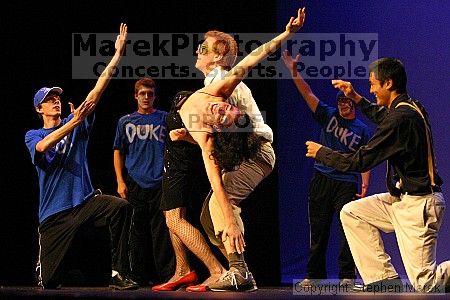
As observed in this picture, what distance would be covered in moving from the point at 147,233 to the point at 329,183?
135 centimetres

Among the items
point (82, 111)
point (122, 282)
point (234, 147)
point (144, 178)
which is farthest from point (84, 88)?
point (234, 147)

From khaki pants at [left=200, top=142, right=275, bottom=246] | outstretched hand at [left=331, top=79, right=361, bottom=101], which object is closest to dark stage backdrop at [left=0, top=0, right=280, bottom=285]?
khaki pants at [left=200, top=142, right=275, bottom=246]

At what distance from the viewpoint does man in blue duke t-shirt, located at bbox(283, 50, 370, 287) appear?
5.06 meters

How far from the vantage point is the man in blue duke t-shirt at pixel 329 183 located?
16.6 feet

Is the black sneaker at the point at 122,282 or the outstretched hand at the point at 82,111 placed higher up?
the outstretched hand at the point at 82,111

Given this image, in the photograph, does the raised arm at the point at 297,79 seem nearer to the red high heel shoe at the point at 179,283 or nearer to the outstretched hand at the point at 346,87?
the outstretched hand at the point at 346,87

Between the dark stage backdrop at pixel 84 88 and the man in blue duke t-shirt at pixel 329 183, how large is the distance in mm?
888

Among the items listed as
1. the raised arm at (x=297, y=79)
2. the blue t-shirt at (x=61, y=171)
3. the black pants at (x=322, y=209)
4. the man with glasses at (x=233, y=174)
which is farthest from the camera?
the black pants at (x=322, y=209)

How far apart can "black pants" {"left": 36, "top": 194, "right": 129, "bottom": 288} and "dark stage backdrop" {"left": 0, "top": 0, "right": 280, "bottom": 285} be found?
46.7 inches

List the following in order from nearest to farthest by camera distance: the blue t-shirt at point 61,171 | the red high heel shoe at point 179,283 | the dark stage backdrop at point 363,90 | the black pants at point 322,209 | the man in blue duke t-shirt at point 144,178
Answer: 1. the red high heel shoe at point 179,283
2. the blue t-shirt at point 61,171
3. the black pants at point 322,209
4. the man in blue duke t-shirt at point 144,178
5. the dark stage backdrop at point 363,90

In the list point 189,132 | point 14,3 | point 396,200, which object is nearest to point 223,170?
point 189,132

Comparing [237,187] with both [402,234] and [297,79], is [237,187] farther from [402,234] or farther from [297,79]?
[297,79]

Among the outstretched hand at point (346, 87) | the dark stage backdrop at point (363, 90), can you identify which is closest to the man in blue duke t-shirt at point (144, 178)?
the dark stage backdrop at point (363, 90)

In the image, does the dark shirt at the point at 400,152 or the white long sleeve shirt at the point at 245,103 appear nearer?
the dark shirt at the point at 400,152
